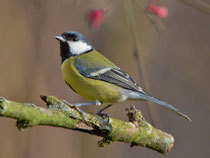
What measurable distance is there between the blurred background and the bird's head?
69cm

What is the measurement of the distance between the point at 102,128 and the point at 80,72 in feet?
1.98

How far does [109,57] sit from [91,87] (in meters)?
1.92

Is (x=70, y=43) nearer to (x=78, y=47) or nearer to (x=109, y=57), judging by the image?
(x=78, y=47)

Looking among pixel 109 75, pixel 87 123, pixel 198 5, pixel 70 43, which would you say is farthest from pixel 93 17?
pixel 87 123

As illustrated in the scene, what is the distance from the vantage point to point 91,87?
2350 mm

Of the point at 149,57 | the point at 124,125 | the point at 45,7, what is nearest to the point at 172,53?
the point at 149,57

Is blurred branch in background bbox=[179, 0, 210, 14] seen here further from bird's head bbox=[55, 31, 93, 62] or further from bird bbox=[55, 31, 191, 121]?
bird's head bbox=[55, 31, 93, 62]

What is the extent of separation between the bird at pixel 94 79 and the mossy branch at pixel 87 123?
0.75ft

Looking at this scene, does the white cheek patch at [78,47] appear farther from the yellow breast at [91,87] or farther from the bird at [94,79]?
the yellow breast at [91,87]

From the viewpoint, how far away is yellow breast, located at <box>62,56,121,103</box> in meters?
Result: 2.34

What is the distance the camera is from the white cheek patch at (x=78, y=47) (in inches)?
105

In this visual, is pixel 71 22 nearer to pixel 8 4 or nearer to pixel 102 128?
pixel 8 4

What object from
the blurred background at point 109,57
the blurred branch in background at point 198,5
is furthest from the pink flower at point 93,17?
the blurred background at point 109,57

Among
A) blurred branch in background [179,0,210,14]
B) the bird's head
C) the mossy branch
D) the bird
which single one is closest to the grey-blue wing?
the bird
